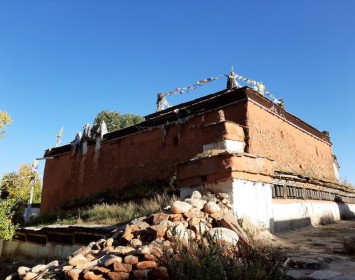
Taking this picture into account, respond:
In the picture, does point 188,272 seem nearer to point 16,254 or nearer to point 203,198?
point 203,198

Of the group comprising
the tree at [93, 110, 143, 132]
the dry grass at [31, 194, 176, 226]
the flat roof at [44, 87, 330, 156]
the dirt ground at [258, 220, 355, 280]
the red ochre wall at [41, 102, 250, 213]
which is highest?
the tree at [93, 110, 143, 132]

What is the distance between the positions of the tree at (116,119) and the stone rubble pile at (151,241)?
3638cm

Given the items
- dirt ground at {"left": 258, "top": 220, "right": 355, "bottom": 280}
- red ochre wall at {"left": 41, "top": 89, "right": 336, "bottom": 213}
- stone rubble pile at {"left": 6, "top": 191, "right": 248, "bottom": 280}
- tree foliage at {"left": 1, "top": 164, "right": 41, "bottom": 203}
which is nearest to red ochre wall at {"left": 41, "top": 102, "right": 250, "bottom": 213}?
red ochre wall at {"left": 41, "top": 89, "right": 336, "bottom": 213}

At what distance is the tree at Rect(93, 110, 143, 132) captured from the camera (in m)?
42.1

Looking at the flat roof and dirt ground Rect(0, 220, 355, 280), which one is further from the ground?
the flat roof

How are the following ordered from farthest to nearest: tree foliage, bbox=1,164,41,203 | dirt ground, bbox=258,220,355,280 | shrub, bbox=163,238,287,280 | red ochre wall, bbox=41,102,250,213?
1. tree foliage, bbox=1,164,41,203
2. red ochre wall, bbox=41,102,250,213
3. dirt ground, bbox=258,220,355,280
4. shrub, bbox=163,238,287,280

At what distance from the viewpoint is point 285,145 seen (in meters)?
13.6

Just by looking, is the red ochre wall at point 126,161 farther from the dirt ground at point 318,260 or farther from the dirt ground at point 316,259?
the dirt ground at point 318,260

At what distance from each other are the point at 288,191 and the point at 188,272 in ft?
24.6

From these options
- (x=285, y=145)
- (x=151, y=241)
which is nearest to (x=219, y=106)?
(x=285, y=145)

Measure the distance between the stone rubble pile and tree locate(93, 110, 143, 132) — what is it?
36381 mm

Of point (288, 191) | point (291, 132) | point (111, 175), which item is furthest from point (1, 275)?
point (291, 132)

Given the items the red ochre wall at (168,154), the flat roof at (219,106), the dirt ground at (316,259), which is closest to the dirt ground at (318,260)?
the dirt ground at (316,259)

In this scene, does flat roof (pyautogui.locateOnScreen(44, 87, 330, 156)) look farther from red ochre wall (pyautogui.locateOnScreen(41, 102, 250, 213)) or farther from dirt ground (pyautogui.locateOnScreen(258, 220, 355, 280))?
dirt ground (pyautogui.locateOnScreen(258, 220, 355, 280))
